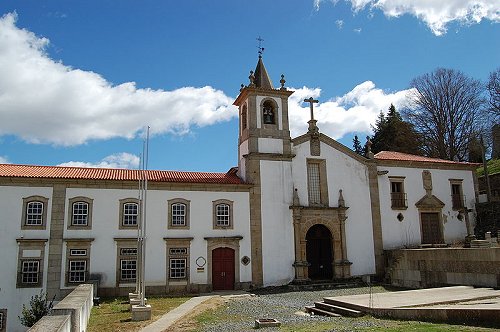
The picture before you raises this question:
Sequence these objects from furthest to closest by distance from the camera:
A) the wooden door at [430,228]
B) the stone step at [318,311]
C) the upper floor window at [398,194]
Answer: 1. the wooden door at [430,228]
2. the upper floor window at [398,194]
3. the stone step at [318,311]

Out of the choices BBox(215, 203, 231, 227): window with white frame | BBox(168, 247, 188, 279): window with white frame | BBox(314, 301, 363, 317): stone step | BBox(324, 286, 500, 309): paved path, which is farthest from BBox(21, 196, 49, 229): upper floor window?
BBox(324, 286, 500, 309): paved path

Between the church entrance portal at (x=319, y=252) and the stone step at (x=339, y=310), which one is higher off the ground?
the church entrance portal at (x=319, y=252)

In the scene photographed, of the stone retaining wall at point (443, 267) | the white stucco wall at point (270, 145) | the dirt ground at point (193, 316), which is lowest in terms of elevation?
the dirt ground at point (193, 316)

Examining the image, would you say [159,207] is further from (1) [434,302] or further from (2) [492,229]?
(2) [492,229]

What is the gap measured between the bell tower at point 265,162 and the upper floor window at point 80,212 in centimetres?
804

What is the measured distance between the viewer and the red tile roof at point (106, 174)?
21.1 m

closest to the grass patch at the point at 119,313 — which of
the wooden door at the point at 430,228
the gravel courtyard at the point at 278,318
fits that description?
the gravel courtyard at the point at 278,318

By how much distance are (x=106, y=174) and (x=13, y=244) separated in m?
5.22

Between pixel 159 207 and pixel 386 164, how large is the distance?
1392 cm

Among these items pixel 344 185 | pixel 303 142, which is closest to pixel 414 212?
pixel 344 185

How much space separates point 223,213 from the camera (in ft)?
75.4

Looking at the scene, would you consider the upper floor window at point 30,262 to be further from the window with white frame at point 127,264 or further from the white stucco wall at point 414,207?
the white stucco wall at point 414,207

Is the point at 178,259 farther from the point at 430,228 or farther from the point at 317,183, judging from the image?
the point at 430,228

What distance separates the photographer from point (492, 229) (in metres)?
26.7
